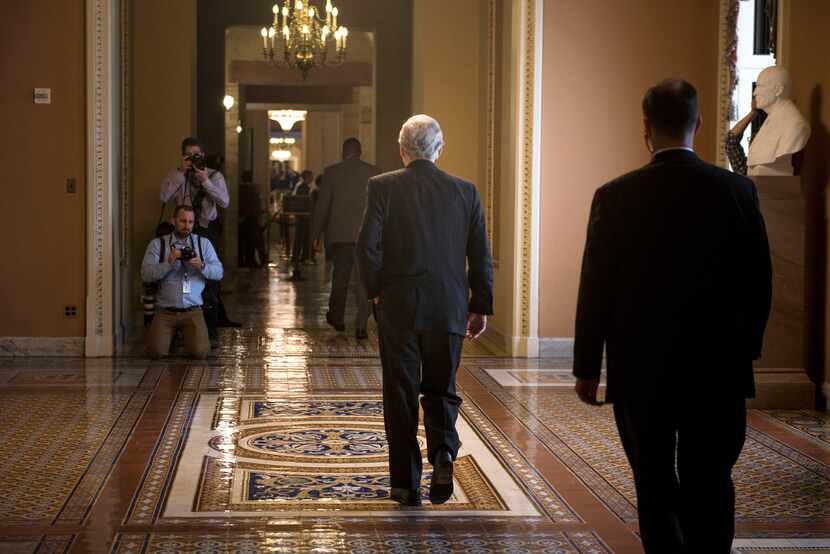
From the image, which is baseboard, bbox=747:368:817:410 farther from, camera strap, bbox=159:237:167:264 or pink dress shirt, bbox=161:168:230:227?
pink dress shirt, bbox=161:168:230:227

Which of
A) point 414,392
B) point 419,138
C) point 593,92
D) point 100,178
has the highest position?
point 593,92

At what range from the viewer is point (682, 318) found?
3244 mm

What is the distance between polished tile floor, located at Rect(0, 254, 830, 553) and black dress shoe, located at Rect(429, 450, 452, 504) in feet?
0.25

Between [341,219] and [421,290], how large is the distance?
5893 millimetres

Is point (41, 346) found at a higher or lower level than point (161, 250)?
lower

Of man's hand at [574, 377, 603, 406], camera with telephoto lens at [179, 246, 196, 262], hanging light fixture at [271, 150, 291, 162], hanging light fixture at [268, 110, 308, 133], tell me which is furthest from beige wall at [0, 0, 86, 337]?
hanging light fixture at [271, 150, 291, 162]

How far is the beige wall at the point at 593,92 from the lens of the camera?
9.45 metres

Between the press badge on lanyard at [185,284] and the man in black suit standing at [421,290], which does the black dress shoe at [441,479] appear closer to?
the man in black suit standing at [421,290]

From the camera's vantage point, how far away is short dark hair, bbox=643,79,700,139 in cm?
329

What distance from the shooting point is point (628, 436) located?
334 cm

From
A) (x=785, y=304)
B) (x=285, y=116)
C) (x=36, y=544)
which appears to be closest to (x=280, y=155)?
(x=285, y=116)

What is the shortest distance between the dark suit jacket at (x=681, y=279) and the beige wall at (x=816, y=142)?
4405mm

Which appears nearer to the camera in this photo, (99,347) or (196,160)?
(99,347)

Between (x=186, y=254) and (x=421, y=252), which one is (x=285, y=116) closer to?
(x=186, y=254)
